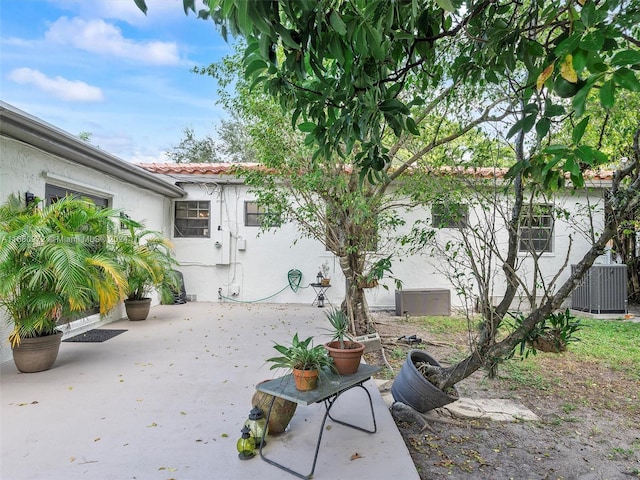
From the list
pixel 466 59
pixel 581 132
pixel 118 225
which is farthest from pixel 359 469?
pixel 118 225

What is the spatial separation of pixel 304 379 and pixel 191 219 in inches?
306

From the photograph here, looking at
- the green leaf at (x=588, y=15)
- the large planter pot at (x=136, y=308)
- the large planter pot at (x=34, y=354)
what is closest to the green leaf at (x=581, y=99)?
the green leaf at (x=588, y=15)

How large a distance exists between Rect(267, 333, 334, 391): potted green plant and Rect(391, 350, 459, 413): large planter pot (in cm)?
99

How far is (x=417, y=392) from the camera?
3307 mm

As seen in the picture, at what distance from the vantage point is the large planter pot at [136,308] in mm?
6820

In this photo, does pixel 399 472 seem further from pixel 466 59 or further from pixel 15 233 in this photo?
pixel 15 233

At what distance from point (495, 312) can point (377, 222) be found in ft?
8.93

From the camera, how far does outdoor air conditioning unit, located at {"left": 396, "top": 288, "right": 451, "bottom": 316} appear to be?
8.29m

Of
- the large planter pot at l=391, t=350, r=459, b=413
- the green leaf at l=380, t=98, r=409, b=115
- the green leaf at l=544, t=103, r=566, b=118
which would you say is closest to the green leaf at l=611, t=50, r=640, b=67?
the green leaf at l=544, t=103, r=566, b=118

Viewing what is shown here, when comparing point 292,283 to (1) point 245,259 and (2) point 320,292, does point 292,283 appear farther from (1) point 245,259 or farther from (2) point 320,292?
(1) point 245,259

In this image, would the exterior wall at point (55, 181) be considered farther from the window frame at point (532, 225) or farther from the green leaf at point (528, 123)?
the window frame at point (532, 225)

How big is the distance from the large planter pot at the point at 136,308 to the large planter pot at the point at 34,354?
8.75 ft

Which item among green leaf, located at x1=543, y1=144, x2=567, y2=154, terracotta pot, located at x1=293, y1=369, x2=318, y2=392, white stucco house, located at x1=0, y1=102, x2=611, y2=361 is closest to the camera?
green leaf, located at x1=543, y1=144, x2=567, y2=154

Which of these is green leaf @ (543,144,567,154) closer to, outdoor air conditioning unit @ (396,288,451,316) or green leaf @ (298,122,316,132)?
green leaf @ (298,122,316,132)
